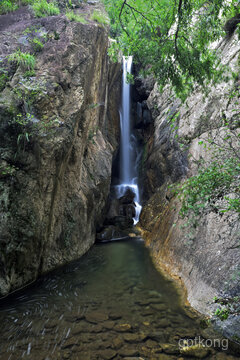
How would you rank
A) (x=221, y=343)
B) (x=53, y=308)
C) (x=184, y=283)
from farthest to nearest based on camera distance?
1. (x=184, y=283)
2. (x=53, y=308)
3. (x=221, y=343)

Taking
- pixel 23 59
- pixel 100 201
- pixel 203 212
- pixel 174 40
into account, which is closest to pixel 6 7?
pixel 23 59

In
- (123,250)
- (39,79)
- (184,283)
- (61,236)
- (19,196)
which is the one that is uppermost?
(39,79)

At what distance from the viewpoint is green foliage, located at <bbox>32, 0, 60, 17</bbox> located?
8.97m

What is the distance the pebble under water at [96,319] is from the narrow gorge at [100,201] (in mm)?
28

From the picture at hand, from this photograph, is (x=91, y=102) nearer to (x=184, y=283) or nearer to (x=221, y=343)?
(x=184, y=283)

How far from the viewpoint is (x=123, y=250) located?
975cm

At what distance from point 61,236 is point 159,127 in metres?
9.31

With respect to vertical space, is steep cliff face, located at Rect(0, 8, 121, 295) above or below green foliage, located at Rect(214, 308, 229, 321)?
above

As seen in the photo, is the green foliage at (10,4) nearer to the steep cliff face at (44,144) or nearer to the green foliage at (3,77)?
the steep cliff face at (44,144)

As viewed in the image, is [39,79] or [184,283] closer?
[184,283]

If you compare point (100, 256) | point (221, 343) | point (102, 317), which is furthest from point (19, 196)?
point (221, 343)

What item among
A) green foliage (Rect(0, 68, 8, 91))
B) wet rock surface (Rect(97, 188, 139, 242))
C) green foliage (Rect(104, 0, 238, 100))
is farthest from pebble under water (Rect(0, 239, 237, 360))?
green foliage (Rect(0, 68, 8, 91))

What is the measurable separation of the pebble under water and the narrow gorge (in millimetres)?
28

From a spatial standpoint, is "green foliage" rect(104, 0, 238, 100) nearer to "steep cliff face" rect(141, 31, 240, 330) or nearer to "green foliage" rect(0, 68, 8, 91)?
"steep cliff face" rect(141, 31, 240, 330)
